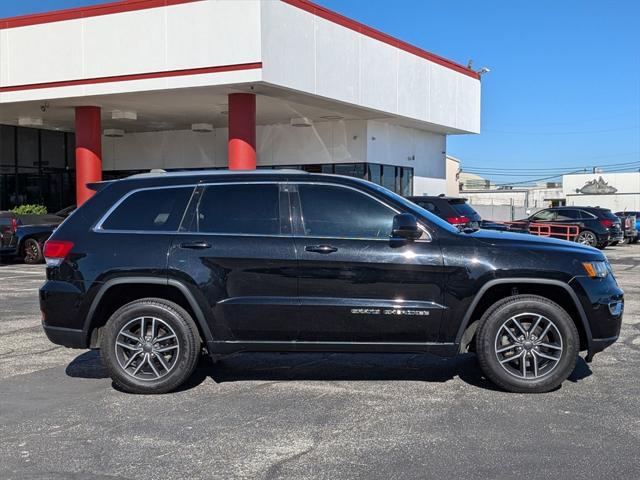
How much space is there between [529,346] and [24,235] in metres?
15.6

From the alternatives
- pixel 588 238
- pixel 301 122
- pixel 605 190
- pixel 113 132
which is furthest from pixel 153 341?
pixel 605 190

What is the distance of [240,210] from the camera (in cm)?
589

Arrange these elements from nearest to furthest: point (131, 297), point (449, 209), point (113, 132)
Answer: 1. point (131, 297)
2. point (449, 209)
3. point (113, 132)

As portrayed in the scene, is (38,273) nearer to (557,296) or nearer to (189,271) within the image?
(189,271)

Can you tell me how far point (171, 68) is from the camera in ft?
60.2

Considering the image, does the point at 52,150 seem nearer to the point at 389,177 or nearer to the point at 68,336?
the point at 389,177

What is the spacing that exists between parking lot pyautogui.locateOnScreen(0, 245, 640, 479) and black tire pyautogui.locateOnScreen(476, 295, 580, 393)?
0.13 metres

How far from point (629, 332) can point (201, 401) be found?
5.70m

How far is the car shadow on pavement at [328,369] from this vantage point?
6289mm

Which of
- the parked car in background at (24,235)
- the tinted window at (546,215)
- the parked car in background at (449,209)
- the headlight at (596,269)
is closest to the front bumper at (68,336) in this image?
the headlight at (596,269)

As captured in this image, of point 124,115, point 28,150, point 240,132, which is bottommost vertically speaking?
point 240,132

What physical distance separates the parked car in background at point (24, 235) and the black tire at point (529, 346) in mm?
15135

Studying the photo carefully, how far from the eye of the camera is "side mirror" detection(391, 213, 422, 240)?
5.48 m

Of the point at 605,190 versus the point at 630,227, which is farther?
the point at 605,190
